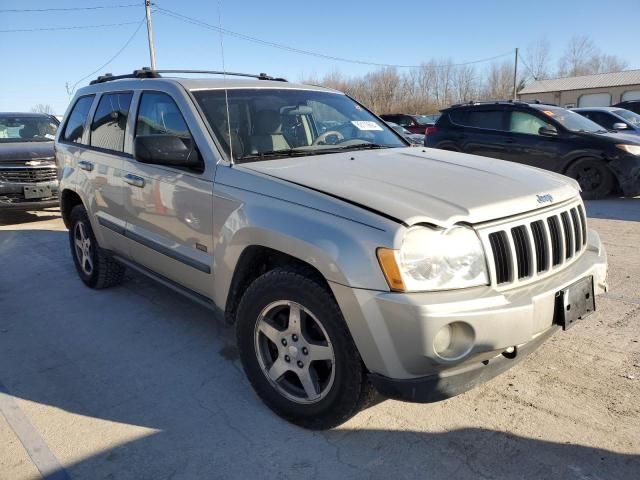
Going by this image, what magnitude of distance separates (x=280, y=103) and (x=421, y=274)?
6.48 ft

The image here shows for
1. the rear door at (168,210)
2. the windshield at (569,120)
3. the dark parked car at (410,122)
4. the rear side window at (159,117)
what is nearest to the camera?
the rear door at (168,210)

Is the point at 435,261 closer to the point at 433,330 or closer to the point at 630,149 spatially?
the point at 433,330

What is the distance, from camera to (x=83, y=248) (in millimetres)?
5031

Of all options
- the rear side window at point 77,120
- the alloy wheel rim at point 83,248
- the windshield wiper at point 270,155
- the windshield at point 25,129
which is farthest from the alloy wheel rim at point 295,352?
the windshield at point 25,129

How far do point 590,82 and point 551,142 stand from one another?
50.4m

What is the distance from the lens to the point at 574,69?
76938 mm

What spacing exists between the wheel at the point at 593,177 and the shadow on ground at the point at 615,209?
0.61 ft

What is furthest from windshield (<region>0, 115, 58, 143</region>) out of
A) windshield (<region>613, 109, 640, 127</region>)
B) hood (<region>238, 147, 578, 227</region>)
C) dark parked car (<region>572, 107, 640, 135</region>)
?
windshield (<region>613, 109, 640, 127</region>)

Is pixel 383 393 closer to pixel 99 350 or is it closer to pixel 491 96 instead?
pixel 99 350

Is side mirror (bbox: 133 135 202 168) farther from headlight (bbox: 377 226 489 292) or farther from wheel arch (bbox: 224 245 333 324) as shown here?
headlight (bbox: 377 226 489 292)

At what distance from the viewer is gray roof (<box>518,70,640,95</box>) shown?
161 feet

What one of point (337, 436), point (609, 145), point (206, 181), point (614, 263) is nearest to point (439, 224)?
point (337, 436)

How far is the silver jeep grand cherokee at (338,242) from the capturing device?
220 cm

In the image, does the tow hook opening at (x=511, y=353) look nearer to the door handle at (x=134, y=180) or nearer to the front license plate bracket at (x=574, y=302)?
the front license plate bracket at (x=574, y=302)
